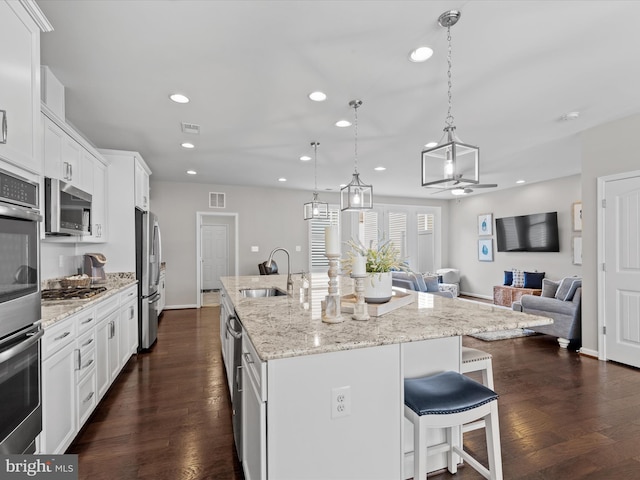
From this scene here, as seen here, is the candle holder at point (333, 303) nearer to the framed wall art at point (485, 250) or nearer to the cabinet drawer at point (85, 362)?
the cabinet drawer at point (85, 362)

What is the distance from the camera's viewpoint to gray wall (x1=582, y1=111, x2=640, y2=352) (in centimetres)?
350

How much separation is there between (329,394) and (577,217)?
6.95 meters

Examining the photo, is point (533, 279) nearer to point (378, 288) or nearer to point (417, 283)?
point (417, 283)

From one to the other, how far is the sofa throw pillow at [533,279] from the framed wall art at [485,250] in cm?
122

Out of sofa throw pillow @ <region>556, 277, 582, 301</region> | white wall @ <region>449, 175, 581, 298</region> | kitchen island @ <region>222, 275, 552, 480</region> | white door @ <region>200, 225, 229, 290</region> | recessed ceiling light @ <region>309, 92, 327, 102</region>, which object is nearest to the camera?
kitchen island @ <region>222, 275, 552, 480</region>

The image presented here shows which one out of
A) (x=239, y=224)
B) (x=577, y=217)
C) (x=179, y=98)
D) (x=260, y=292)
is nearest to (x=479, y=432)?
(x=260, y=292)

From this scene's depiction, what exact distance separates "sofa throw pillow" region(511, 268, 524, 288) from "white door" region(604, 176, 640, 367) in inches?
141

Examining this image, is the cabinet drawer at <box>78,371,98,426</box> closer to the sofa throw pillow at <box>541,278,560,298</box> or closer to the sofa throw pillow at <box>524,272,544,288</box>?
the sofa throw pillow at <box>541,278,560,298</box>

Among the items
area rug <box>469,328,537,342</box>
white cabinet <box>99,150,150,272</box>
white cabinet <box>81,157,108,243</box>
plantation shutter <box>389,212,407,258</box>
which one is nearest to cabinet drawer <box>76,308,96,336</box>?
white cabinet <box>81,157,108,243</box>

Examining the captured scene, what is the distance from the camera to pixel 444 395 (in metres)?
1.45

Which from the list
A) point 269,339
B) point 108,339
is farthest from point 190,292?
point 269,339

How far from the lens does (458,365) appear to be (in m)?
1.84

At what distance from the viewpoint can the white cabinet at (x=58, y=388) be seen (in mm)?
1714

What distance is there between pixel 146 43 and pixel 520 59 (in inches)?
102
